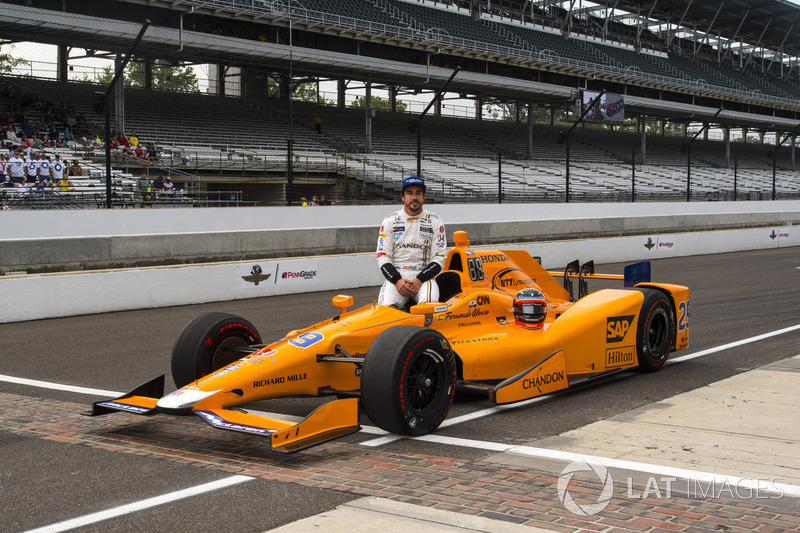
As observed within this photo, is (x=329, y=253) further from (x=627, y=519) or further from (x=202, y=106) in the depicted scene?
(x=202, y=106)

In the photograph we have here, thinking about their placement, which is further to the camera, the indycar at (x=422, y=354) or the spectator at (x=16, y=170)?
the spectator at (x=16, y=170)

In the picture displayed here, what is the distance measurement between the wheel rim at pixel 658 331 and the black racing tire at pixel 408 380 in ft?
10.3

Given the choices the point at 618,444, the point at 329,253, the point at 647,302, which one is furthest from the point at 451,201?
the point at 618,444

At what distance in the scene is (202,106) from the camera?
37.8 metres

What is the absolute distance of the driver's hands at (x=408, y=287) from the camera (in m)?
7.44

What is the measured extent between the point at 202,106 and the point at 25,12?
1109 cm

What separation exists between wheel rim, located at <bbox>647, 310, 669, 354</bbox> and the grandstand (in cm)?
1307

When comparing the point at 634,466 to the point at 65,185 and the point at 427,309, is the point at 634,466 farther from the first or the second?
the point at 65,185

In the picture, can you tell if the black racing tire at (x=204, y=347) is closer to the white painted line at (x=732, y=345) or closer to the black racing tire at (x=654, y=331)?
the black racing tire at (x=654, y=331)

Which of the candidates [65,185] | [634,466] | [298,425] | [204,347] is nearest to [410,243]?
[204,347]

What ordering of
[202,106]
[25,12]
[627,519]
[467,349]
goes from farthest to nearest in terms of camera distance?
[202,106] → [25,12] → [467,349] → [627,519]

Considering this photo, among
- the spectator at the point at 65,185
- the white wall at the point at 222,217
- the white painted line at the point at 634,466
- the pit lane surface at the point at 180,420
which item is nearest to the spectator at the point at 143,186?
the spectator at the point at 65,185

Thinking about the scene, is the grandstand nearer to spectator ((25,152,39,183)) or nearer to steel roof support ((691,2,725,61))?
steel roof support ((691,2,725,61))

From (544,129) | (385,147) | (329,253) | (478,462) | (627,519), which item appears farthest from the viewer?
(544,129)
